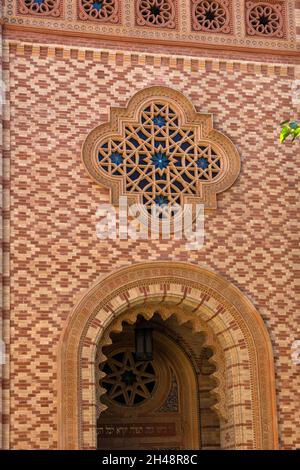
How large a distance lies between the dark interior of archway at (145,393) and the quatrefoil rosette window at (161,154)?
2.30 metres

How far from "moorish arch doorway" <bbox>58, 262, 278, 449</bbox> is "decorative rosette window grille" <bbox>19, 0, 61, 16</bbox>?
389 centimetres

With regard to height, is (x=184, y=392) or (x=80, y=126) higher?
(x=80, y=126)

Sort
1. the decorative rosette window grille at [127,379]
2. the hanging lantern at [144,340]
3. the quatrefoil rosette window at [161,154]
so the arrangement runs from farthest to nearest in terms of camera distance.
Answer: the decorative rosette window grille at [127,379] < the hanging lantern at [144,340] < the quatrefoil rosette window at [161,154]

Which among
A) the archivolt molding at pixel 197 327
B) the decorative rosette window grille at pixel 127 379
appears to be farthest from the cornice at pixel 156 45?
the decorative rosette window grille at pixel 127 379

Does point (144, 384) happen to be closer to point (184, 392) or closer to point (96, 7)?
point (184, 392)

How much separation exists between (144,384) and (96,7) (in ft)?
18.8

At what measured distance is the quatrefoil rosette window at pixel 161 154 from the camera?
48.3 feet

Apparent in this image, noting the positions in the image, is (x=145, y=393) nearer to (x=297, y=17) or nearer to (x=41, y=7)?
(x=41, y=7)

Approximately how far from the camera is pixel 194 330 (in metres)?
14.9

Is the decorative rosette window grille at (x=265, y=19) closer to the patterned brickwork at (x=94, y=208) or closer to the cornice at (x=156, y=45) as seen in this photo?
the cornice at (x=156, y=45)

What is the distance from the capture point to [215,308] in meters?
14.5

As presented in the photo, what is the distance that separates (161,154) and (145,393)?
3.81 metres
